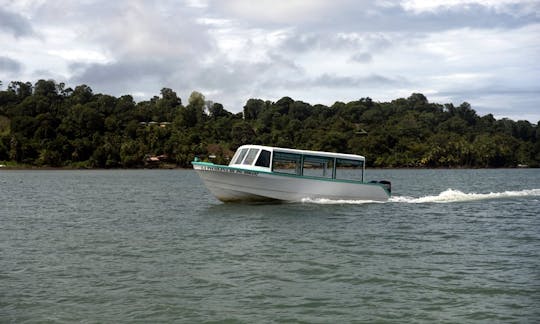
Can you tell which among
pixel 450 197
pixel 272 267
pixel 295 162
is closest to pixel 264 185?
pixel 295 162

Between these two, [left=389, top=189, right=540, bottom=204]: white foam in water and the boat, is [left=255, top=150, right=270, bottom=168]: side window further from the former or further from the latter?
[left=389, top=189, right=540, bottom=204]: white foam in water

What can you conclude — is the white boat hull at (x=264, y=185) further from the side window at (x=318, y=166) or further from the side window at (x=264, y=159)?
the side window at (x=318, y=166)

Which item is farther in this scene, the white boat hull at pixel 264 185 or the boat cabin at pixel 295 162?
the boat cabin at pixel 295 162

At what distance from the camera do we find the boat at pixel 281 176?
33.9 metres

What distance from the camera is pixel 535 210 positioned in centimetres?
3666

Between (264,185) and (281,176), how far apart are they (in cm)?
113

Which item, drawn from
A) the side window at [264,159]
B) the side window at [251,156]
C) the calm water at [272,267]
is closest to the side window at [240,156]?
the side window at [251,156]

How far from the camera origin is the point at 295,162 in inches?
1383

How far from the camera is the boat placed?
33.9 meters

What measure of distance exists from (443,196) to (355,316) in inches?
1325

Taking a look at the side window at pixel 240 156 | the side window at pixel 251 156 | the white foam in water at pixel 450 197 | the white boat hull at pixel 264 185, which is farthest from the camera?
the white foam in water at pixel 450 197

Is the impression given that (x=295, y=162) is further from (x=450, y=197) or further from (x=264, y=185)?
(x=450, y=197)

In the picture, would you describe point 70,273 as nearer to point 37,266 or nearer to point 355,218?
point 37,266

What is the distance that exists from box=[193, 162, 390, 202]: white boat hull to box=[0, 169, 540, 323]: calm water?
1.35m
